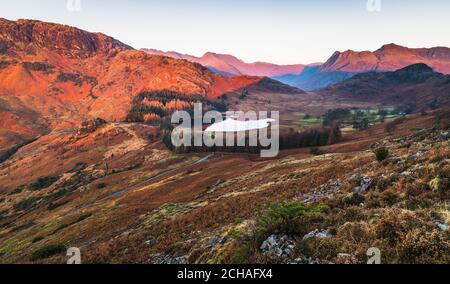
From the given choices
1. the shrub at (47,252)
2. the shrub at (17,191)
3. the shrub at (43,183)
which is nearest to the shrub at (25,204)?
the shrub at (43,183)

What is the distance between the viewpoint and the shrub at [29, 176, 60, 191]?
174125mm

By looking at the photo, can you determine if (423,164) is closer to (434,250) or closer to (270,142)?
(434,250)

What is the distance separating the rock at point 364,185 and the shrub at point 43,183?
19344cm

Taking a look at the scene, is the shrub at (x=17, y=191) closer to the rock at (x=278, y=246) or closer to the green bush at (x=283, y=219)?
the green bush at (x=283, y=219)

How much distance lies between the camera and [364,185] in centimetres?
2272

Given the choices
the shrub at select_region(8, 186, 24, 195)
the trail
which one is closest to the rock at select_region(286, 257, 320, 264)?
the trail

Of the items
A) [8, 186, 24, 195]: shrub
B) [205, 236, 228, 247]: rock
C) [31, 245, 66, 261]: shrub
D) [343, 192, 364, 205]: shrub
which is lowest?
[8, 186, 24, 195]: shrub

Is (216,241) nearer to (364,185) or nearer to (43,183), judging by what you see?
(364,185)

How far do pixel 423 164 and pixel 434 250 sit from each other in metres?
12.7

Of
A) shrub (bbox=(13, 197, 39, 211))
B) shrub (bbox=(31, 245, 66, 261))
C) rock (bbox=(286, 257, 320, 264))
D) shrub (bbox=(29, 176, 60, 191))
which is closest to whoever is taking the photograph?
rock (bbox=(286, 257, 320, 264))

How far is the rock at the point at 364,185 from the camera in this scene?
22094mm

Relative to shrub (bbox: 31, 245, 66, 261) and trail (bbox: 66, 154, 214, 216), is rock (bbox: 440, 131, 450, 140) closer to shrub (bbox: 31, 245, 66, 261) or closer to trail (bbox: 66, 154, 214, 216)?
shrub (bbox: 31, 245, 66, 261)

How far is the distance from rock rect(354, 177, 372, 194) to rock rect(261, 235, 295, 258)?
10232 mm
